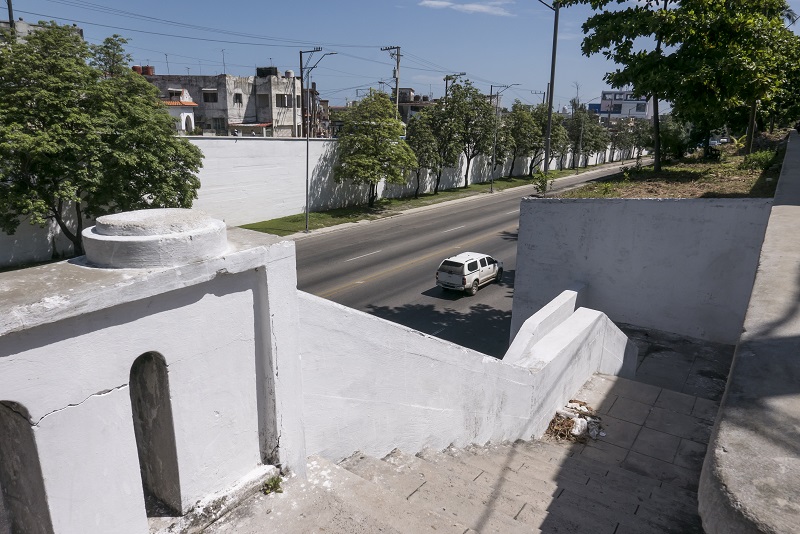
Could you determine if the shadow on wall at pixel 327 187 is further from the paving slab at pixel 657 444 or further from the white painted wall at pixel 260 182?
the paving slab at pixel 657 444

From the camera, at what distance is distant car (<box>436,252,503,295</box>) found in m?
20.3

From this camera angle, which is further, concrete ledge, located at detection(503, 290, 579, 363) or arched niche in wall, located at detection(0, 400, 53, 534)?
concrete ledge, located at detection(503, 290, 579, 363)

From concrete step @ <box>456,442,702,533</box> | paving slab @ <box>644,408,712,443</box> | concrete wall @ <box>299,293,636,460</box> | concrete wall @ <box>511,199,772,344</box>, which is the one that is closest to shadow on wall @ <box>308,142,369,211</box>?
concrete wall @ <box>511,199,772,344</box>

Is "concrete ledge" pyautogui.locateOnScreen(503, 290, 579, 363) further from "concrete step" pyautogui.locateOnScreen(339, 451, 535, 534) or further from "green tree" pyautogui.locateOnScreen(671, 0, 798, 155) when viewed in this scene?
"green tree" pyautogui.locateOnScreen(671, 0, 798, 155)

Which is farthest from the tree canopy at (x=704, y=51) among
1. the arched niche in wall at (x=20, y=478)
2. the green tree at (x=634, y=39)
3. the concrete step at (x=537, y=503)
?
the arched niche in wall at (x=20, y=478)

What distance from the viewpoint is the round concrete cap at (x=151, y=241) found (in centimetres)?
318

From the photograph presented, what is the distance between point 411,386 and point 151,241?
3.11 m

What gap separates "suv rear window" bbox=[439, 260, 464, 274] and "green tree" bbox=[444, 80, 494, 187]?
2392 centimetres

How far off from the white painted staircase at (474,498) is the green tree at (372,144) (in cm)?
2754

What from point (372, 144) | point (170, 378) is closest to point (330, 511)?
point (170, 378)

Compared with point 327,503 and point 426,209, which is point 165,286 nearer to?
point 327,503

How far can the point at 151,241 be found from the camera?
3178 mm

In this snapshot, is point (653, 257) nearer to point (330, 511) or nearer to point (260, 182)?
point (330, 511)

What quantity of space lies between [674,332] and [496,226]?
22.3m
